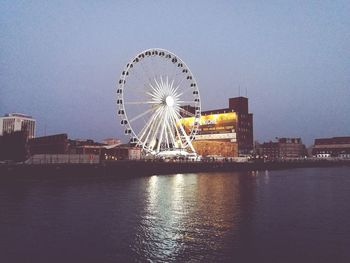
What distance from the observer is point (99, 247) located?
1859 centimetres

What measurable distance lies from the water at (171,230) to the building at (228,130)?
112 m

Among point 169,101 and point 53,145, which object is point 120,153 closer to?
point 53,145

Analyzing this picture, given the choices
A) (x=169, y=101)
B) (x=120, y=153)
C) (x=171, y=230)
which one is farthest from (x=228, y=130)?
(x=171, y=230)

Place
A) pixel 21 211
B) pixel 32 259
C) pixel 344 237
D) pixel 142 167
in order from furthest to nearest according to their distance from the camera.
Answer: pixel 142 167 < pixel 21 211 < pixel 344 237 < pixel 32 259

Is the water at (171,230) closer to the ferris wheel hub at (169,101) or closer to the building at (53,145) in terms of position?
the ferris wheel hub at (169,101)

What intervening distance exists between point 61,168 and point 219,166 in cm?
5097

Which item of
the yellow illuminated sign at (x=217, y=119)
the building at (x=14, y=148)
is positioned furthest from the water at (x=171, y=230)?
the yellow illuminated sign at (x=217, y=119)

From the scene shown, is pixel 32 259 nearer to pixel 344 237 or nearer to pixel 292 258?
pixel 292 258

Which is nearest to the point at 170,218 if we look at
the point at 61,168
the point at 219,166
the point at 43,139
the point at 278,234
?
the point at 278,234

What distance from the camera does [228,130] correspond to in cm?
15762

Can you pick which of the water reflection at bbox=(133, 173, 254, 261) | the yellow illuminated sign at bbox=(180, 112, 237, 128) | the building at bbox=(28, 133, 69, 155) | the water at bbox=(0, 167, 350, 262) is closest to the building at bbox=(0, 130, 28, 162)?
the building at bbox=(28, 133, 69, 155)

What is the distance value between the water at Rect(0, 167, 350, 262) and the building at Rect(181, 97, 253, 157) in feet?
369

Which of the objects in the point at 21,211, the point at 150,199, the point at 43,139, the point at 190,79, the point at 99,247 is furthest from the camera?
the point at 43,139

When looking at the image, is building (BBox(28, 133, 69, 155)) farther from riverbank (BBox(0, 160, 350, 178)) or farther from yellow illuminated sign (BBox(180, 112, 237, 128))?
yellow illuminated sign (BBox(180, 112, 237, 128))
